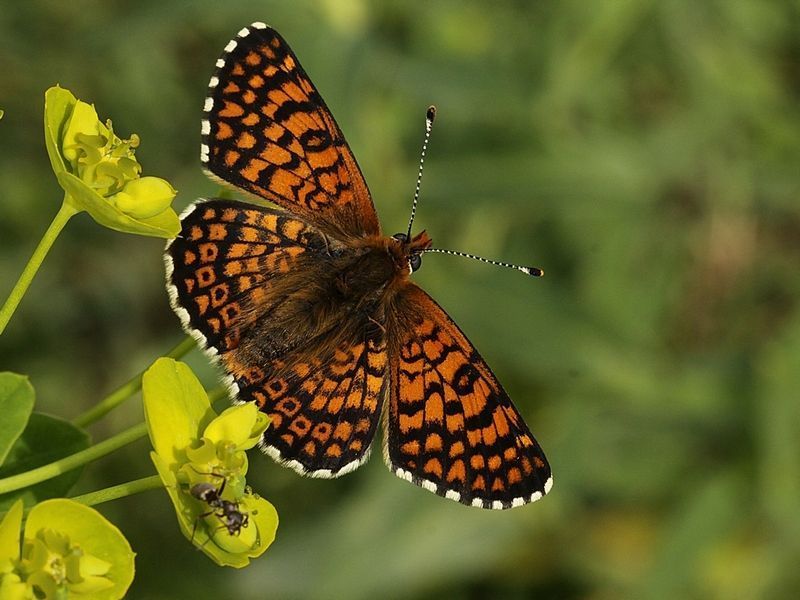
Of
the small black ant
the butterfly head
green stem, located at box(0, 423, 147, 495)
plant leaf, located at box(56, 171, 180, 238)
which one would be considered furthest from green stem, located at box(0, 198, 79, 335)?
the butterfly head

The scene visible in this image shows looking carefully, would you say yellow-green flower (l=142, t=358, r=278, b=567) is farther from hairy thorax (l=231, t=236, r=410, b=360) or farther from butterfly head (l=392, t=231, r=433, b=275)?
butterfly head (l=392, t=231, r=433, b=275)

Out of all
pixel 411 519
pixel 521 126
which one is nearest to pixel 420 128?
pixel 521 126

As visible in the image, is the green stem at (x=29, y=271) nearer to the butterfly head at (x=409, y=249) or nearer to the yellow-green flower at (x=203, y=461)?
the yellow-green flower at (x=203, y=461)

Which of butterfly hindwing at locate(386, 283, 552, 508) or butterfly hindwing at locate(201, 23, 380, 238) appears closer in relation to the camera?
butterfly hindwing at locate(386, 283, 552, 508)

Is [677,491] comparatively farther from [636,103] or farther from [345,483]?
[636,103]

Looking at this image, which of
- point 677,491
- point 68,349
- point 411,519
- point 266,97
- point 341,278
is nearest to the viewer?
point 266,97

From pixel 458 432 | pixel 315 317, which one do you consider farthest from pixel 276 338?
pixel 458 432

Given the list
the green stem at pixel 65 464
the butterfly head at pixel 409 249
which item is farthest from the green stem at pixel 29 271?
the butterfly head at pixel 409 249

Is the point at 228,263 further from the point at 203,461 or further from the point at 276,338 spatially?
the point at 203,461
